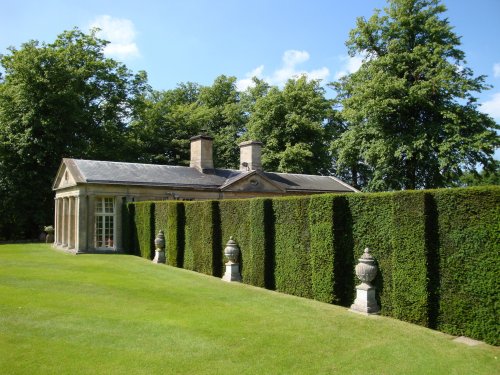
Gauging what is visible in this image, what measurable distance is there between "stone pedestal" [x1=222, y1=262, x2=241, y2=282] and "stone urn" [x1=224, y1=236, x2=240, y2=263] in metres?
0.15

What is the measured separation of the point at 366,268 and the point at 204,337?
158 inches

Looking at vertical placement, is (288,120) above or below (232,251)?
above

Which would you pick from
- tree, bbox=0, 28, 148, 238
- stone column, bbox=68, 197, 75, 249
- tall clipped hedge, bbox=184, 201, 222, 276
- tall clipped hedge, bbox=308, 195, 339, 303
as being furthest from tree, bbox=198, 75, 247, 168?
tall clipped hedge, bbox=308, 195, 339, 303

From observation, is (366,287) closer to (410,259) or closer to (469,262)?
(410,259)

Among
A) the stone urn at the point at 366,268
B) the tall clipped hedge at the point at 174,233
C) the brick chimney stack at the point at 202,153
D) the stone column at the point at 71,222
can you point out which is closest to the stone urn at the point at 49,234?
the stone column at the point at 71,222

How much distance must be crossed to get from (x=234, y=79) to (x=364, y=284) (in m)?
49.0

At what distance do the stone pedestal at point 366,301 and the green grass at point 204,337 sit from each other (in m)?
0.40

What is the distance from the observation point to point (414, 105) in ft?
92.3

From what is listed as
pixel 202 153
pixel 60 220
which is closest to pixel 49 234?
pixel 60 220

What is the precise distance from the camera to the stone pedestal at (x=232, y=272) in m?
14.5

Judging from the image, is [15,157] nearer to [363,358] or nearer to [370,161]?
[370,161]

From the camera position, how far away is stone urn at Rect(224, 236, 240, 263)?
14.5m

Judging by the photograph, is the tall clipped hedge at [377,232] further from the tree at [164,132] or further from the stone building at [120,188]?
the tree at [164,132]

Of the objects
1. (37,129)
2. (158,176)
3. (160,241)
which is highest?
(37,129)
